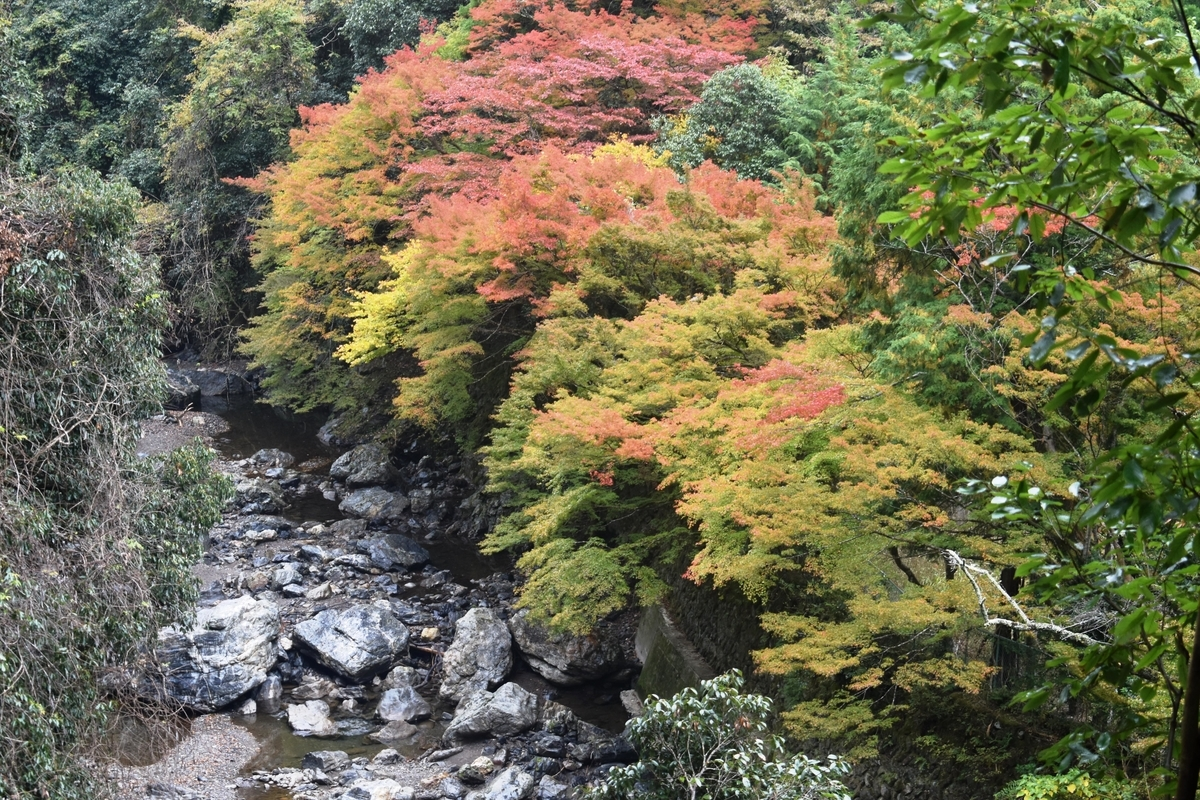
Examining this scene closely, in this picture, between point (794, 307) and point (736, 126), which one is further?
point (736, 126)

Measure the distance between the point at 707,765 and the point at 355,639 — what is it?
8.46m

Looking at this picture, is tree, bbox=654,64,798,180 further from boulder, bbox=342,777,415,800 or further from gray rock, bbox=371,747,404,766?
boulder, bbox=342,777,415,800

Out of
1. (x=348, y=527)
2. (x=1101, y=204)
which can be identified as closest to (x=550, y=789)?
(x=348, y=527)

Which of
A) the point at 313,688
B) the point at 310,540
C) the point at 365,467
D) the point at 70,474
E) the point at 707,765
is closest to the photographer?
the point at 707,765

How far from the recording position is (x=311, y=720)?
37.6ft

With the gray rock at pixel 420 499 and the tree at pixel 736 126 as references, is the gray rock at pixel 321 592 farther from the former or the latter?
the tree at pixel 736 126

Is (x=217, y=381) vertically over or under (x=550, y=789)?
under

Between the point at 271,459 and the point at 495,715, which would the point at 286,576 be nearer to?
the point at 495,715

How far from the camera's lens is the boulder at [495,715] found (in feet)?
36.6

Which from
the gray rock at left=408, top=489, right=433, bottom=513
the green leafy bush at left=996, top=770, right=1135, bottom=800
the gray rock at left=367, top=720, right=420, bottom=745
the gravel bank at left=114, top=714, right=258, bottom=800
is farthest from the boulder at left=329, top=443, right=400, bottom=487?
the green leafy bush at left=996, top=770, right=1135, bottom=800

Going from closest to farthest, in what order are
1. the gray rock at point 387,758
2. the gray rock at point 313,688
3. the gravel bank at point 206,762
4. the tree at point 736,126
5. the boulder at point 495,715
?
the gravel bank at point 206,762
the gray rock at point 387,758
the boulder at point 495,715
the gray rock at point 313,688
the tree at point 736,126

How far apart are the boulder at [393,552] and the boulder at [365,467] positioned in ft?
9.56

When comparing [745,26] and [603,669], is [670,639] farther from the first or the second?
[745,26]

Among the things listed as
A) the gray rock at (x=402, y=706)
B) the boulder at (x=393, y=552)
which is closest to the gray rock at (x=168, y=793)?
the gray rock at (x=402, y=706)
